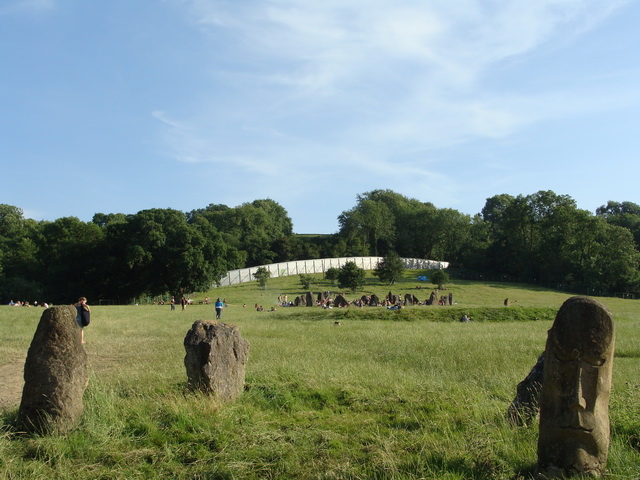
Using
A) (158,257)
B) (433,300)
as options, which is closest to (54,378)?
(433,300)

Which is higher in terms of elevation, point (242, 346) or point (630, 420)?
point (242, 346)

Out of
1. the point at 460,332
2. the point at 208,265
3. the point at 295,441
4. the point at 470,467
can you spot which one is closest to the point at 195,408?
the point at 295,441

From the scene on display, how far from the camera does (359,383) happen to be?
40.8ft

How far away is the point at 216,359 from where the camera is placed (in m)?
11.1

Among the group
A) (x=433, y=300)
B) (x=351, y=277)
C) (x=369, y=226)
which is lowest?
(x=433, y=300)

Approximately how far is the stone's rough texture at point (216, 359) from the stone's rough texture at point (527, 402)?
5407mm

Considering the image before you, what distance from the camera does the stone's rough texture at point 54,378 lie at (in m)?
8.82

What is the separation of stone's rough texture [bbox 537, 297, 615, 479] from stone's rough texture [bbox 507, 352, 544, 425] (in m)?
1.97

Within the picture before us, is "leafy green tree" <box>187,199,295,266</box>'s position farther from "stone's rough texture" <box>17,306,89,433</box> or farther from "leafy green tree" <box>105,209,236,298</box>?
"stone's rough texture" <box>17,306,89,433</box>

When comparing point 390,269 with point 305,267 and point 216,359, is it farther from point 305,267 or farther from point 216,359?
point 216,359

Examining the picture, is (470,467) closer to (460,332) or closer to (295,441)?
(295,441)

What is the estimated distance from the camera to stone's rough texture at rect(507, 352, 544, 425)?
29.0 feet

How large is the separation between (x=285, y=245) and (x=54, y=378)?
105130mm

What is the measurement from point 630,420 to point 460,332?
770 inches
